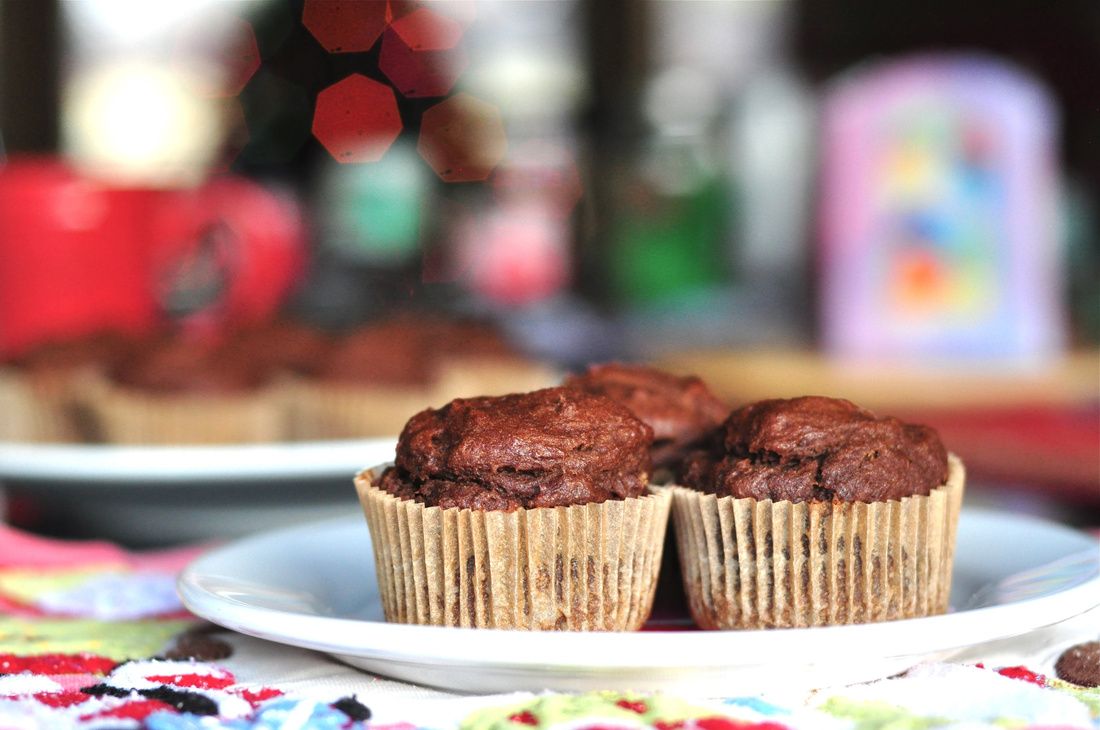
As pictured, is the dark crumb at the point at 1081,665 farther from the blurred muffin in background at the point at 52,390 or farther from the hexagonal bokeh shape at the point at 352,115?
the blurred muffin in background at the point at 52,390

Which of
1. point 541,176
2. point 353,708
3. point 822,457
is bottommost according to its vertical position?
point 353,708

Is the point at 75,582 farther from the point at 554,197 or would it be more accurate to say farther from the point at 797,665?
the point at 554,197

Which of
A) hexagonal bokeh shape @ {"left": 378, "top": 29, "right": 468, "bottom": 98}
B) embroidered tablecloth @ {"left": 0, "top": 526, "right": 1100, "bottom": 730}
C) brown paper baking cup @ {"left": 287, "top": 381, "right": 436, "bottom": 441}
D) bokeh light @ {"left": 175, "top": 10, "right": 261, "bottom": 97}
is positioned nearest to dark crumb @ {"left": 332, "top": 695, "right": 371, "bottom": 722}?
embroidered tablecloth @ {"left": 0, "top": 526, "right": 1100, "bottom": 730}

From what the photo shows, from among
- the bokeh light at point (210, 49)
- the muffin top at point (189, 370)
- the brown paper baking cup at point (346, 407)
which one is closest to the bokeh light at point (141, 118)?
the bokeh light at point (210, 49)

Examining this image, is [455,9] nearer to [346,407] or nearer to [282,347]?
[282,347]

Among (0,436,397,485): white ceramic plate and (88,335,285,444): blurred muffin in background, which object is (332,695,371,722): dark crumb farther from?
(88,335,285,444): blurred muffin in background

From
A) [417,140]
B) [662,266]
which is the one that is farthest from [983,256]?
[417,140]

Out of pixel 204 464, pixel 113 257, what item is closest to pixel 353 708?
pixel 204 464
